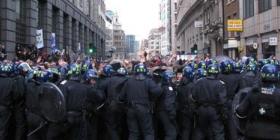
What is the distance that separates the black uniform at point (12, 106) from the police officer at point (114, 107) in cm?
182

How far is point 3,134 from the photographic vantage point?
32.2 ft

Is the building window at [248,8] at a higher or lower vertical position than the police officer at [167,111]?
higher

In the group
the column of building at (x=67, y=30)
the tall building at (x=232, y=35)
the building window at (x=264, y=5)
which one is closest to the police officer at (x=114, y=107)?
the building window at (x=264, y=5)

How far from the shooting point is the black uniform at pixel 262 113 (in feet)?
21.0

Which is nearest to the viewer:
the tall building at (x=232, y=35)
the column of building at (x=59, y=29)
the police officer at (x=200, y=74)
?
the police officer at (x=200, y=74)

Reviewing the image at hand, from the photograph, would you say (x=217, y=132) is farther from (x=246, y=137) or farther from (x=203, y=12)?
(x=203, y=12)

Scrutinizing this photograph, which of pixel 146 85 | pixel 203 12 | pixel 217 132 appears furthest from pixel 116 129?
pixel 203 12

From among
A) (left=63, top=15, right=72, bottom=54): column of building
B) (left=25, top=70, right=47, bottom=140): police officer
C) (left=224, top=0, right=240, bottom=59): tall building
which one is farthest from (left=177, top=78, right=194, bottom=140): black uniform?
(left=63, top=15, right=72, bottom=54): column of building

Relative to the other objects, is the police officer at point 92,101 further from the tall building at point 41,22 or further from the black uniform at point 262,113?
the tall building at point 41,22

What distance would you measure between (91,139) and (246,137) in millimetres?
4788

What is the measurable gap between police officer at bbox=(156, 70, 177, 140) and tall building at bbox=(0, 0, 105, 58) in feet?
45.5

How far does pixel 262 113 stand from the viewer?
6434 millimetres

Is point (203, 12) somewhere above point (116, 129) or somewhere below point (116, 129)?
above

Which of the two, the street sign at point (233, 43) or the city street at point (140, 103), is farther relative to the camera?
the street sign at point (233, 43)
